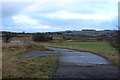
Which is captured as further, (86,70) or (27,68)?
(86,70)

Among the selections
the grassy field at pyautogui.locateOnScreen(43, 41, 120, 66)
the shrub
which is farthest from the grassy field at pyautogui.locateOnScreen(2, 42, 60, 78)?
the grassy field at pyautogui.locateOnScreen(43, 41, 120, 66)

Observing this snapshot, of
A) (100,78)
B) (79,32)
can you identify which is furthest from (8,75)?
(79,32)

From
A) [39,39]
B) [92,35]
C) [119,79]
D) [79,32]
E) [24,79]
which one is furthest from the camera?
[79,32]

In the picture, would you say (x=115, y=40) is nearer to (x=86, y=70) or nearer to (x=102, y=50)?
(x=86, y=70)

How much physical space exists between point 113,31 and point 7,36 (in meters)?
31.8

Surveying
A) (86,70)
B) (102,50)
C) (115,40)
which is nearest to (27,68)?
(86,70)

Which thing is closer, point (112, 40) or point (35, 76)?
point (35, 76)

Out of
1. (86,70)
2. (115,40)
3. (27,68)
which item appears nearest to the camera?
(27,68)

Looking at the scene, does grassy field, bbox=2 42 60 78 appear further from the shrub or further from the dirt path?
the shrub

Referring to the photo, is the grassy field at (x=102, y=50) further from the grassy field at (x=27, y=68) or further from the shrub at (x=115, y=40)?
the grassy field at (x=27, y=68)

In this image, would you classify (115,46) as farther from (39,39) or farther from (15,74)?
(39,39)

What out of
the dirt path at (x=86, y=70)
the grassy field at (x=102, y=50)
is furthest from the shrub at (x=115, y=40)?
the dirt path at (x=86, y=70)

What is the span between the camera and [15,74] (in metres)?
6.80

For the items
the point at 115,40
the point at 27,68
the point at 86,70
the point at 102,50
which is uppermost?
the point at 115,40
